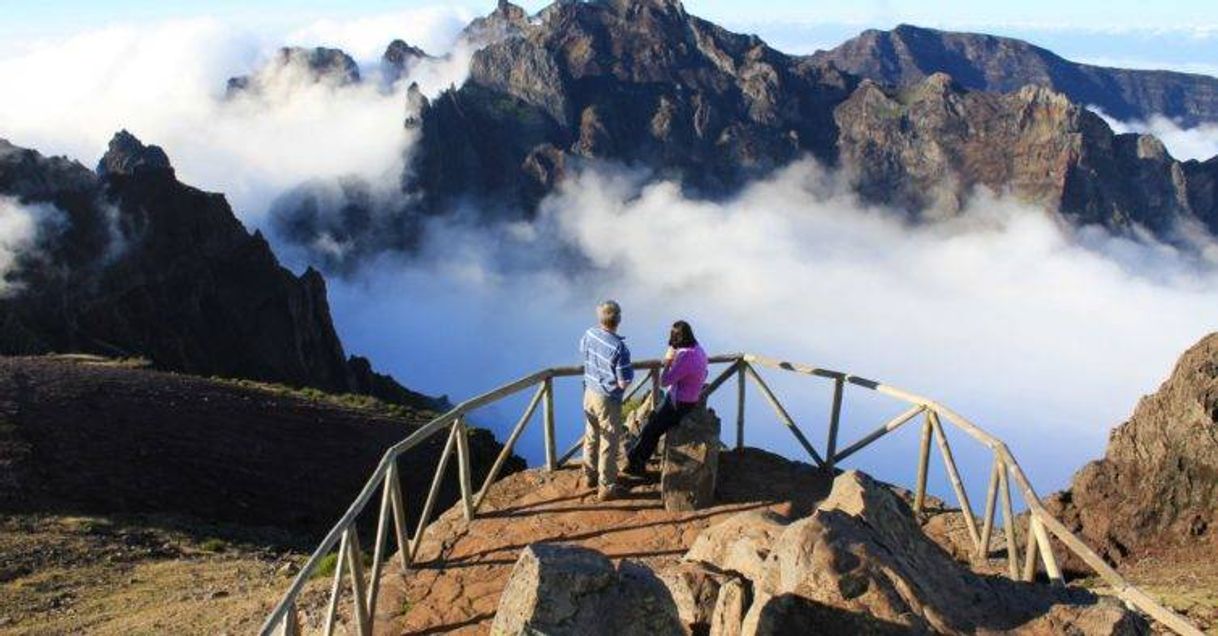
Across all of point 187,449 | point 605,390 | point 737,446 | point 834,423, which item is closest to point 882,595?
point 605,390

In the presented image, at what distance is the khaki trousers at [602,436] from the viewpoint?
14.3m

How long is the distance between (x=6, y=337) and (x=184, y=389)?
73.2 feet

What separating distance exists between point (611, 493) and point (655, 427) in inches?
44.2

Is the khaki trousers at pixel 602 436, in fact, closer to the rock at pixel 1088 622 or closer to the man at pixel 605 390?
the man at pixel 605 390

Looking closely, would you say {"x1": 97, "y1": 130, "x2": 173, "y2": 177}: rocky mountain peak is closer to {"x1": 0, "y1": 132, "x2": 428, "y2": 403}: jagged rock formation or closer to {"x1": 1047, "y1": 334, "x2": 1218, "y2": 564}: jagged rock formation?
{"x1": 0, "y1": 132, "x2": 428, "y2": 403}: jagged rock formation

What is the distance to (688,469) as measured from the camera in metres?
14.5

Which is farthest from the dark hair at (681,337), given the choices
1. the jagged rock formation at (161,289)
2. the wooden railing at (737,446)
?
the jagged rock formation at (161,289)

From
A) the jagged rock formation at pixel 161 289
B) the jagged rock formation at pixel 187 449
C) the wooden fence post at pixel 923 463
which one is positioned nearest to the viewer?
the wooden fence post at pixel 923 463

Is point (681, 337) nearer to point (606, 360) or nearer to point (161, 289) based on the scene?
point (606, 360)

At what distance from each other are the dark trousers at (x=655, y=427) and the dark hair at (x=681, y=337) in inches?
31.9

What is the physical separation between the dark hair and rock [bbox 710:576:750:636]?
5.48m

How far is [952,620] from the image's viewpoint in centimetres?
862

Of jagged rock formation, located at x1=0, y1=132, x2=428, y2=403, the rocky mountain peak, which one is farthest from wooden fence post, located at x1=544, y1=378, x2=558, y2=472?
the rocky mountain peak

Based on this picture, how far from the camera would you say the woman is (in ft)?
47.4
